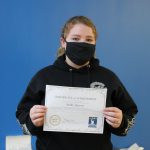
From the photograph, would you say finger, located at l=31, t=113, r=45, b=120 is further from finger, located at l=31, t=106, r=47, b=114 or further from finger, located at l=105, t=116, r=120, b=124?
finger, located at l=105, t=116, r=120, b=124

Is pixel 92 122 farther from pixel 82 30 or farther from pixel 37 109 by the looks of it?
pixel 82 30

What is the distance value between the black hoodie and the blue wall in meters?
0.79

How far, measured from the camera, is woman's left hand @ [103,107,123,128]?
1157 mm

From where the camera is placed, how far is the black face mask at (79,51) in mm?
1270

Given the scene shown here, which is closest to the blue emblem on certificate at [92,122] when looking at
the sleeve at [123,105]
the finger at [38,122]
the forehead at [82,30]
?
the sleeve at [123,105]

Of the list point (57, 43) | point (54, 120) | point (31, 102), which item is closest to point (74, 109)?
point (54, 120)

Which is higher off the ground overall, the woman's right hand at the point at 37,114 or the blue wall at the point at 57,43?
the blue wall at the point at 57,43

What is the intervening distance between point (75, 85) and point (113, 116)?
0.73 ft

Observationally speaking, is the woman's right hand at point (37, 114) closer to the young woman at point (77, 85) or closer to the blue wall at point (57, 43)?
the young woman at point (77, 85)

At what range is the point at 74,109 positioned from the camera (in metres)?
1.21

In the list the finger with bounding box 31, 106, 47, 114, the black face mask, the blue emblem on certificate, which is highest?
the black face mask

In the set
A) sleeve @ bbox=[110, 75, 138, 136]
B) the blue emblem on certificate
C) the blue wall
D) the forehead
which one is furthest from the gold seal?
the blue wall

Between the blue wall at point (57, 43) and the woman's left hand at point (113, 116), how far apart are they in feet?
3.38

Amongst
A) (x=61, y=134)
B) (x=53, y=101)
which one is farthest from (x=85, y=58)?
(x=61, y=134)
